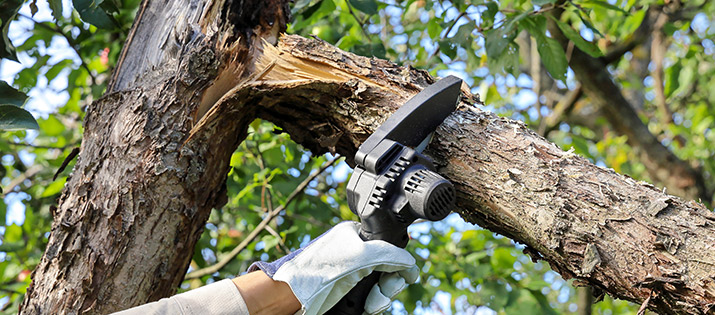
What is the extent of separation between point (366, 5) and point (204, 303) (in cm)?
118

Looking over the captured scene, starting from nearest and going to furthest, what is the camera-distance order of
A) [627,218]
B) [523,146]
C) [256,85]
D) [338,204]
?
1. [627,218]
2. [523,146]
3. [256,85]
4. [338,204]

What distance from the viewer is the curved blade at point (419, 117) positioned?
1.21 meters

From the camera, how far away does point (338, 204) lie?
310 centimetres

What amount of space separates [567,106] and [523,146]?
3.28 meters

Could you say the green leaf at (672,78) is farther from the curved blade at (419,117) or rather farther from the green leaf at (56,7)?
the green leaf at (56,7)

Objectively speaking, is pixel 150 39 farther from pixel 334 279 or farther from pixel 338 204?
pixel 338 204

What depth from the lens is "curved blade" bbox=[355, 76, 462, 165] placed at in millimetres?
1215

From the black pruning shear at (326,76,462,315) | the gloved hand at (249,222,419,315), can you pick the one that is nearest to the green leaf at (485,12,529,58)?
the black pruning shear at (326,76,462,315)

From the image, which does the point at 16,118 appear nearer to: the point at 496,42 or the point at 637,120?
the point at 496,42

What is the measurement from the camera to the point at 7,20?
5.47ft

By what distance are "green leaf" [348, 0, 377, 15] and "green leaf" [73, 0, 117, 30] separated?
0.80 m

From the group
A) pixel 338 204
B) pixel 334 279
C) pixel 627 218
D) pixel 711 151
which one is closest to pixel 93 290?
pixel 334 279

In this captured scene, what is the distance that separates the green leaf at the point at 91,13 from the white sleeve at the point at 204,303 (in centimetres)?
99

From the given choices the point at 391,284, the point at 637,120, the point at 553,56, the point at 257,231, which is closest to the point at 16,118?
the point at 391,284
